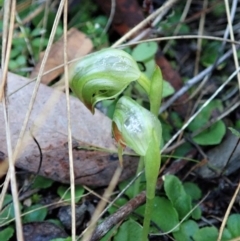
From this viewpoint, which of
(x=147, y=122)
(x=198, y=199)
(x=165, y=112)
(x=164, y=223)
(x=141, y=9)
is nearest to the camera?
(x=147, y=122)

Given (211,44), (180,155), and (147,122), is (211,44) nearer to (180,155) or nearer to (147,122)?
(180,155)

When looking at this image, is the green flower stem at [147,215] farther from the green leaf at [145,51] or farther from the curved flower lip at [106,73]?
the green leaf at [145,51]

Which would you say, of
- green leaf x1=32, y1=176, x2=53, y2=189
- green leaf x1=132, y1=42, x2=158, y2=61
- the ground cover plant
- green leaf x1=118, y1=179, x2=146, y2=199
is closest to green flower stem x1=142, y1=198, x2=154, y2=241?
the ground cover plant

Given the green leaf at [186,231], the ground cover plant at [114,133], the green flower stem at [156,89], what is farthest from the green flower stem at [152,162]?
the green leaf at [186,231]

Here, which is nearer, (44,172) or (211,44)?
(44,172)

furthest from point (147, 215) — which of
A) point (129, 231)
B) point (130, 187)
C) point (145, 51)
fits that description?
point (145, 51)

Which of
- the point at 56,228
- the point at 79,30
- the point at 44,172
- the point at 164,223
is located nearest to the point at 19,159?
the point at 44,172

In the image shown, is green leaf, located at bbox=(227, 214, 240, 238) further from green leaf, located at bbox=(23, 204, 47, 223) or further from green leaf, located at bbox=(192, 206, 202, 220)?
green leaf, located at bbox=(23, 204, 47, 223)
